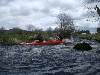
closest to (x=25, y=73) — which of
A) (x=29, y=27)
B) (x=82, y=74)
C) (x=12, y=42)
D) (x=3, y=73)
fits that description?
(x=3, y=73)

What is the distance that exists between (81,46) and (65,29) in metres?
16.2

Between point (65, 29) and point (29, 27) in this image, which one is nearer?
point (65, 29)

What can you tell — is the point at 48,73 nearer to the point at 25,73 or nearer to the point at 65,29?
the point at 25,73

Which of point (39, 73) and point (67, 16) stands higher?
point (67, 16)

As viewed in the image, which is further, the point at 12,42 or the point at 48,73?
the point at 12,42

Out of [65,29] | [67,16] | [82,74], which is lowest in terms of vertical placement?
[82,74]

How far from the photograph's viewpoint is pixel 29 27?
9731cm

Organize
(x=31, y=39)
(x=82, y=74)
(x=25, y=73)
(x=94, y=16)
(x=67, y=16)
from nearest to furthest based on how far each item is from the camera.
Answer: (x=82, y=74)
(x=25, y=73)
(x=94, y=16)
(x=31, y=39)
(x=67, y=16)

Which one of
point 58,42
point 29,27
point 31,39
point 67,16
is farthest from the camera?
point 29,27

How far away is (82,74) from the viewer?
16.4 ft

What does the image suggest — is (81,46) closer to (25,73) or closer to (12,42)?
(25,73)

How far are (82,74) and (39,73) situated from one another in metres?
1.70

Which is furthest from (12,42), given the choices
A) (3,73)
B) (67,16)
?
(67,16)

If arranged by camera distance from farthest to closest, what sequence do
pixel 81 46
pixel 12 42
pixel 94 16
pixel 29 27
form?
pixel 29 27 → pixel 12 42 → pixel 81 46 → pixel 94 16
